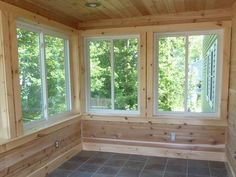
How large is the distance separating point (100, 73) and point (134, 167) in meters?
1.74

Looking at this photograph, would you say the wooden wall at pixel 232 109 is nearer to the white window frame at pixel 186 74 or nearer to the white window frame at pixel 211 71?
the white window frame at pixel 186 74

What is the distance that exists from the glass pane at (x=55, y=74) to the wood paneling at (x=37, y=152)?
0.39 m

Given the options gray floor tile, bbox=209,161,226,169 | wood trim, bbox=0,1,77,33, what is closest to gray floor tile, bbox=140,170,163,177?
gray floor tile, bbox=209,161,226,169

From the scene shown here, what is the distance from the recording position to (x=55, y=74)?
3570 mm

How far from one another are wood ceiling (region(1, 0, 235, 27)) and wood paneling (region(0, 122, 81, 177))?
1.72m

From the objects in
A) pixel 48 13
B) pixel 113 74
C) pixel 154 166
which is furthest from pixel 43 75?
pixel 154 166

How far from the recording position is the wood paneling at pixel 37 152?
2499 mm

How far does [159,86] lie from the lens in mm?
3799

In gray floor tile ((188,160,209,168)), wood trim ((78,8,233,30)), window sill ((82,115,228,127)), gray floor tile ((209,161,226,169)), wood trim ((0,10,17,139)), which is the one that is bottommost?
gray floor tile ((188,160,209,168))

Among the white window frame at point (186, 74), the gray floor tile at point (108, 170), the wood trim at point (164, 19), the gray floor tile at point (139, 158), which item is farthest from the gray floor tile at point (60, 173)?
the wood trim at point (164, 19)

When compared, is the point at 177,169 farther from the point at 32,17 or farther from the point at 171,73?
the point at 32,17

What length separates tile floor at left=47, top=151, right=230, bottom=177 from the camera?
3109mm

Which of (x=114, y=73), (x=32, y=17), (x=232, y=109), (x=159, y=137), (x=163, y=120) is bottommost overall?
(x=159, y=137)

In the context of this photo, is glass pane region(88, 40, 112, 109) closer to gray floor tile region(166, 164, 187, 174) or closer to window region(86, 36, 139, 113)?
window region(86, 36, 139, 113)
